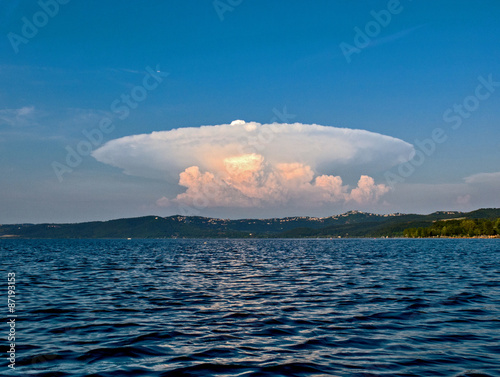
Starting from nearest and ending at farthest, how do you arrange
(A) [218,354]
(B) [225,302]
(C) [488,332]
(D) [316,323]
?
1. (A) [218,354]
2. (C) [488,332]
3. (D) [316,323]
4. (B) [225,302]

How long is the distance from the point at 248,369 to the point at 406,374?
211 inches

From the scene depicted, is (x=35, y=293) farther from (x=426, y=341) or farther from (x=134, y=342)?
(x=426, y=341)

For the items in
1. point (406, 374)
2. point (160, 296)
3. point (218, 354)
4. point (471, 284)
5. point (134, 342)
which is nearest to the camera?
point (406, 374)

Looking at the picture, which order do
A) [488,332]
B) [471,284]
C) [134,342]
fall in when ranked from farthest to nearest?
[471,284]
[488,332]
[134,342]

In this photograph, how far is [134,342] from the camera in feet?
56.6

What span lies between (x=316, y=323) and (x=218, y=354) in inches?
A: 291

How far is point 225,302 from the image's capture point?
1090 inches

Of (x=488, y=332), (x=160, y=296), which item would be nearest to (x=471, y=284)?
(x=488, y=332)

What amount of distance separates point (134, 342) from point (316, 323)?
949 cm

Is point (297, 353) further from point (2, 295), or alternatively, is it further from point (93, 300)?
point (2, 295)

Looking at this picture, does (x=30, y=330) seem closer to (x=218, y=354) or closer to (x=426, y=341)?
(x=218, y=354)

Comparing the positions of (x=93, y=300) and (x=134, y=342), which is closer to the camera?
(x=134, y=342)

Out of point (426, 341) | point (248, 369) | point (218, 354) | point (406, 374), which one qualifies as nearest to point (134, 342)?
point (218, 354)

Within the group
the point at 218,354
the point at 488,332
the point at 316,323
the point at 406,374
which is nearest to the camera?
the point at 406,374
